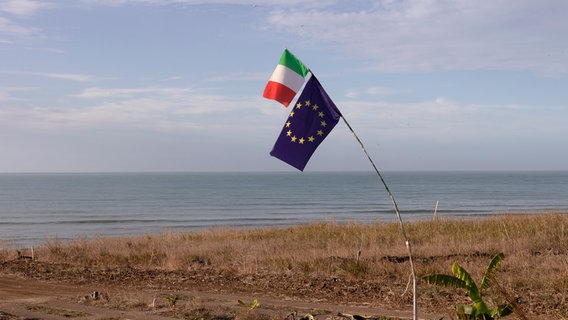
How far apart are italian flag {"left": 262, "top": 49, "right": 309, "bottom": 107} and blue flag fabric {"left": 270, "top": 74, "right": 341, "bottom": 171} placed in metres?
0.12

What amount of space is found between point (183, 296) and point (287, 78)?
5.53 meters

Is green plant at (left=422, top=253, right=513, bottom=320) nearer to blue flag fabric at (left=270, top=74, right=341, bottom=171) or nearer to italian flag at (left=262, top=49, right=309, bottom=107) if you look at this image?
blue flag fabric at (left=270, top=74, right=341, bottom=171)

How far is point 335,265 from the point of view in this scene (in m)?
14.8

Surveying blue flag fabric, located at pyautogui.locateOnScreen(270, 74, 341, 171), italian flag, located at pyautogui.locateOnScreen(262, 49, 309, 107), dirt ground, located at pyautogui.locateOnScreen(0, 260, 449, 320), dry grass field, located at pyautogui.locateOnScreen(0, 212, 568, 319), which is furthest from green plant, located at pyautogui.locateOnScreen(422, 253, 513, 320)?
italian flag, located at pyautogui.locateOnScreen(262, 49, 309, 107)

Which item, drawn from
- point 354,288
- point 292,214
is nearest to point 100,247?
point 354,288

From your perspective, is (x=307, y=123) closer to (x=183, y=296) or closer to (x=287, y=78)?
(x=287, y=78)

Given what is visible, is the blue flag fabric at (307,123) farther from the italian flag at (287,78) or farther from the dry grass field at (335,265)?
the dry grass field at (335,265)

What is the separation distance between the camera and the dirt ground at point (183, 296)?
1047cm

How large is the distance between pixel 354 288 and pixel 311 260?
2835 millimetres

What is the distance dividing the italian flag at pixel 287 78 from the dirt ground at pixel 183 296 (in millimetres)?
3265

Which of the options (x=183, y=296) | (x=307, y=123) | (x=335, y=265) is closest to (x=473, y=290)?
(x=307, y=123)

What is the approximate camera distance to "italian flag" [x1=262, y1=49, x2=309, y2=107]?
8.45 m

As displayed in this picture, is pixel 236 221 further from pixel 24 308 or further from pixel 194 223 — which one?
pixel 24 308

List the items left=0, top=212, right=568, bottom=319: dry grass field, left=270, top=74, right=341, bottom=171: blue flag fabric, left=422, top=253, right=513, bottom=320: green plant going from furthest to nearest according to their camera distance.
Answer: left=0, top=212, right=568, bottom=319: dry grass field, left=270, top=74, right=341, bottom=171: blue flag fabric, left=422, top=253, right=513, bottom=320: green plant
